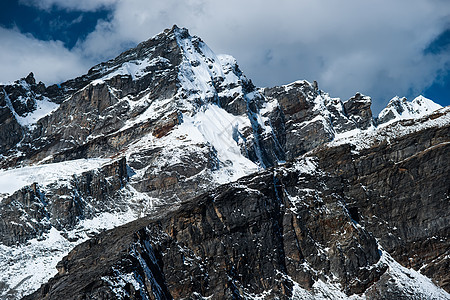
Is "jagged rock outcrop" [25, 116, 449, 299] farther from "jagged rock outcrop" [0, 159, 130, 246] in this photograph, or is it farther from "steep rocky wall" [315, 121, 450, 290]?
"jagged rock outcrop" [0, 159, 130, 246]

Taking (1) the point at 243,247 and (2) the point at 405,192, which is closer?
(1) the point at 243,247

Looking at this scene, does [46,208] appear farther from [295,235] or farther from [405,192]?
Result: [405,192]

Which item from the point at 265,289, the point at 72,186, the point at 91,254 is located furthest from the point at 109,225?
the point at 265,289

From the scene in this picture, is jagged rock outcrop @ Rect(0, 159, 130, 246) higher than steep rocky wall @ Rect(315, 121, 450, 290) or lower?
higher

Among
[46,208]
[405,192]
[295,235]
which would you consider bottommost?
[295,235]

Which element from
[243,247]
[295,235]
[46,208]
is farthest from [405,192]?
[46,208]

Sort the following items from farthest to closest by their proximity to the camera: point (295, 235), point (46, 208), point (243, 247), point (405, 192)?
point (46, 208) < point (405, 192) < point (295, 235) < point (243, 247)

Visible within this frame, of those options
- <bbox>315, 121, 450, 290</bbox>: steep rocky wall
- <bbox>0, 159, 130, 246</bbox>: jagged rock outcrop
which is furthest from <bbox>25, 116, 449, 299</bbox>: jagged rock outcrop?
<bbox>0, 159, 130, 246</bbox>: jagged rock outcrop

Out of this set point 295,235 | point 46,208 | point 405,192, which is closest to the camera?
point 295,235

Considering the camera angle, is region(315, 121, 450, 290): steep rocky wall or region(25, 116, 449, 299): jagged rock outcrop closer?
region(25, 116, 449, 299): jagged rock outcrop

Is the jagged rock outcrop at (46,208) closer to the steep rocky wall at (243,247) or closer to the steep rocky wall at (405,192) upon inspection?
the steep rocky wall at (243,247)

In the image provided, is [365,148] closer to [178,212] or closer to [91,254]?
[178,212]

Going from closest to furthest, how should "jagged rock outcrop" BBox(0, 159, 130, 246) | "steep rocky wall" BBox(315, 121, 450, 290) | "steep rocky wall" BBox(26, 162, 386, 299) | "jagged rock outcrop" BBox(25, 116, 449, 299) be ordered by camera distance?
"steep rocky wall" BBox(26, 162, 386, 299) → "jagged rock outcrop" BBox(25, 116, 449, 299) → "steep rocky wall" BBox(315, 121, 450, 290) → "jagged rock outcrop" BBox(0, 159, 130, 246)

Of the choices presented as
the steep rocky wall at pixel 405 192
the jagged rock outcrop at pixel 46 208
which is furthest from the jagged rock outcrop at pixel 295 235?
the jagged rock outcrop at pixel 46 208
